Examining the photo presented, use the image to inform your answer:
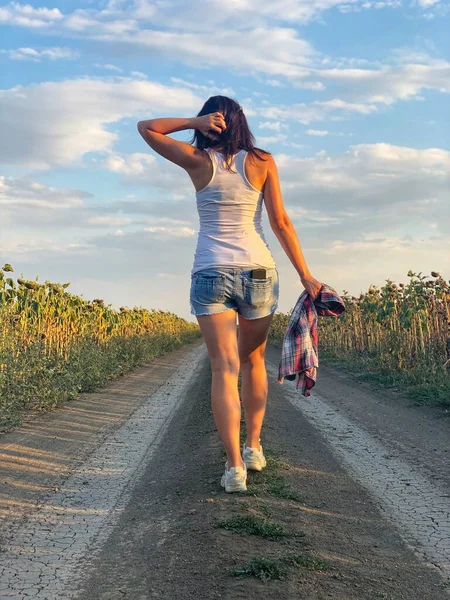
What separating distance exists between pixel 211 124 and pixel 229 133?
144 millimetres

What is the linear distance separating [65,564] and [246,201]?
2.18 m

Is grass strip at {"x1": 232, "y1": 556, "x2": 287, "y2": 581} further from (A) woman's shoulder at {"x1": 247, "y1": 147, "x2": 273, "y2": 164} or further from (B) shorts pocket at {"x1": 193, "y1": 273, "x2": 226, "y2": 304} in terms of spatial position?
(A) woman's shoulder at {"x1": 247, "y1": 147, "x2": 273, "y2": 164}

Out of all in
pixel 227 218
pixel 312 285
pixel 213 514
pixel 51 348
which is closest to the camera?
pixel 213 514

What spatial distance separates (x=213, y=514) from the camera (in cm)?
359

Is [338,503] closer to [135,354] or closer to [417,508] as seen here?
[417,508]

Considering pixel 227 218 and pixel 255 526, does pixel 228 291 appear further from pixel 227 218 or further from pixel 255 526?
pixel 255 526

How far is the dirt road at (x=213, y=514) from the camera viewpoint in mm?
2867

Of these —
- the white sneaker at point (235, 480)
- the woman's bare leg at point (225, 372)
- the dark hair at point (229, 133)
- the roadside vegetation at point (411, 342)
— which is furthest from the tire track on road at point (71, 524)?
the roadside vegetation at point (411, 342)

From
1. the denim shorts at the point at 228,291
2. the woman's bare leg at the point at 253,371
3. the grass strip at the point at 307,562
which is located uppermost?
the denim shorts at the point at 228,291

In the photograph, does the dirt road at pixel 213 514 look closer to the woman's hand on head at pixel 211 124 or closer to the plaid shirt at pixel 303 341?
the plaid shirt at pixel 303 341

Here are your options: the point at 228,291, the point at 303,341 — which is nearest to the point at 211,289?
the point at 228,291

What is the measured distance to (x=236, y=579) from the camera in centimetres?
277

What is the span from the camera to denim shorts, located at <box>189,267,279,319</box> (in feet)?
12.9

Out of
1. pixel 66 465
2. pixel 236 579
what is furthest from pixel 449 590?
pixel 66 465
